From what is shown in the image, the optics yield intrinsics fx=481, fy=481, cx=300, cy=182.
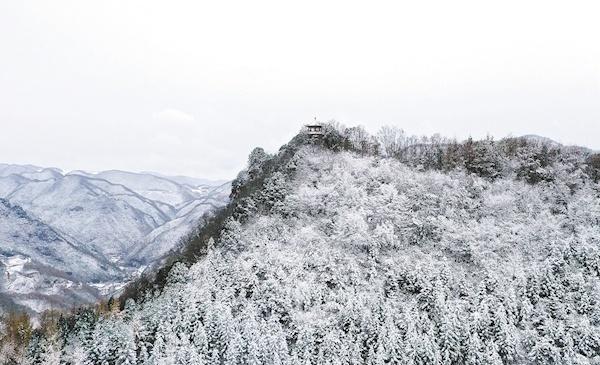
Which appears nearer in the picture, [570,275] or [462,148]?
[570,275]

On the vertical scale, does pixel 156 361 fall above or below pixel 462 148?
below

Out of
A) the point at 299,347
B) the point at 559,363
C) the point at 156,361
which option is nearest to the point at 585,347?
the point at 559,363

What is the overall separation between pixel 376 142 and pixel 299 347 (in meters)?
59.3

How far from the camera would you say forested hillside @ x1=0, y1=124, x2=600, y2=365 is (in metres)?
55.7

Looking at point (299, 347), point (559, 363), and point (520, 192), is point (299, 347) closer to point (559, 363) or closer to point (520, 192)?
point (559, 363)

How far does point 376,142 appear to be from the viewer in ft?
344

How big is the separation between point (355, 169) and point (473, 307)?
108 ft

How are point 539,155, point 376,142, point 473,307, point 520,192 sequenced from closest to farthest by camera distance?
point 473,307
point 520,192
point 539,155
point 376,142

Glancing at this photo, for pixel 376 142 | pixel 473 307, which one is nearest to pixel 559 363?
pixel 473 307

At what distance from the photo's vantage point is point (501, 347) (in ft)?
184

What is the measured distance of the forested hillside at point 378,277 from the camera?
183ft

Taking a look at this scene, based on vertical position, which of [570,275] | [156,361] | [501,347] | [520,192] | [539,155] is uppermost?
[539,155]

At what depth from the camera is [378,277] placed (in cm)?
6456

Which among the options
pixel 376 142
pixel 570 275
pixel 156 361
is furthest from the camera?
pixel 376 142
